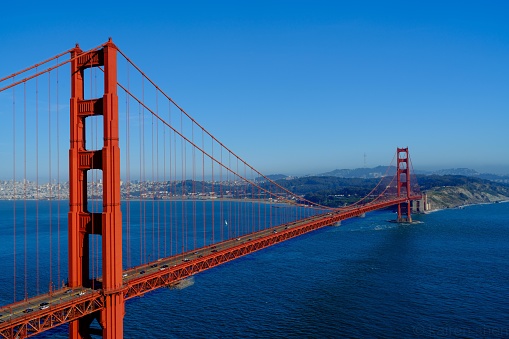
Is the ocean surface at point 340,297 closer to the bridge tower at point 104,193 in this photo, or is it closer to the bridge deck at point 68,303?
the bridge deck at point 68,303

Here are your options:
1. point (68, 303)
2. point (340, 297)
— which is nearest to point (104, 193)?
point (68, 303)

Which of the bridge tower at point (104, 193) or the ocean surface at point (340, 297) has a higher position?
the bridge tower at point (104, 193)

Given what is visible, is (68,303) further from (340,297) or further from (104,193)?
(340,297)

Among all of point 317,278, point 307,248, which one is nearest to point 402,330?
point 317,278

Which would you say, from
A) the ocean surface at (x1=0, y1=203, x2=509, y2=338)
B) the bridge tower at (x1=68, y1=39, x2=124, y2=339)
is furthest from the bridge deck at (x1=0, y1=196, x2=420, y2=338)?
the ocean surface at (x1=0, y1=203, x2=509, y2=338)

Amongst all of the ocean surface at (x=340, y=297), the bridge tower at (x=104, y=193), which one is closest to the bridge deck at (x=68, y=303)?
the bridge tower at (x=104, y=193)
